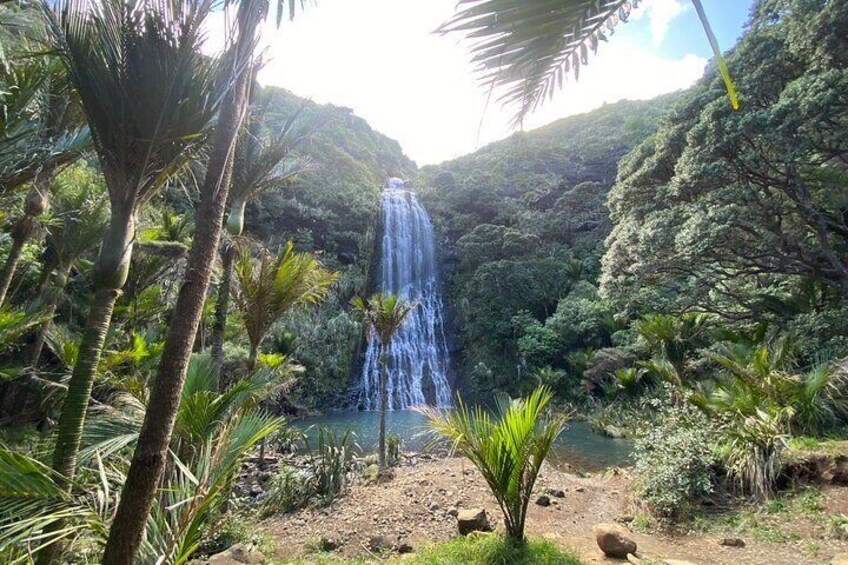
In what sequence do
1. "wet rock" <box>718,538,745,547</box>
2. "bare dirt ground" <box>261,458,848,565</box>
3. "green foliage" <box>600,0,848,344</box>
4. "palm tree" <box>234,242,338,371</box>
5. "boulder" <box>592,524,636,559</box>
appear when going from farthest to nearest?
"green foliage" <box>600,0,848,344</box> < "palm tree" <box>234,242,338,371</box> < "wet rock" <box>718,538,745,547</box> < "bare dirt ground" <box>261,458,848,565</box> < "boulder" <box>592,524,636,559</box>

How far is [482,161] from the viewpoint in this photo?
115ft

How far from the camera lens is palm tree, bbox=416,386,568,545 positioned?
3.27 metres

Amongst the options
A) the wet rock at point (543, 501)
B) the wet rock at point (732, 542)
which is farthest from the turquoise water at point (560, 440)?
the wet rock at point (732, 542)

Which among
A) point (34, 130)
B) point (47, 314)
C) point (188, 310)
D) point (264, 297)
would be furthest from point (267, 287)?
point (188, 310)

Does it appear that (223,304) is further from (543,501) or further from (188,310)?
(543,501)

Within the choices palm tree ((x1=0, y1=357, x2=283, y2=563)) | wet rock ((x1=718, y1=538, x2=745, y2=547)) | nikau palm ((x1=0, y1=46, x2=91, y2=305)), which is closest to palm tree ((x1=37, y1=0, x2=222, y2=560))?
palm tree ((x1=0, y1=357, x2=283, y2=563))

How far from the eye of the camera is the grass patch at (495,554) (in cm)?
313

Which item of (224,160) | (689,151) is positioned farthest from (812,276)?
(224,160)

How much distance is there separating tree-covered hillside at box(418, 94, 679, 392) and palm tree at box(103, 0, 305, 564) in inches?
593

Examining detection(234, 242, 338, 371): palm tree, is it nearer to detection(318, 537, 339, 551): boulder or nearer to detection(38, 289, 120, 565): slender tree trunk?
detection(318, 537, 339, 551): boulder

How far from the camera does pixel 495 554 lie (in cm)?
324

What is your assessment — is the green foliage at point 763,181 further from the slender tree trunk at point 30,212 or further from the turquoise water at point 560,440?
the slender tree trunk at point 30,212

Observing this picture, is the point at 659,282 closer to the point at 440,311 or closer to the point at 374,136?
the point at 440,311

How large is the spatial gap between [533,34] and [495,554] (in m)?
3.51
